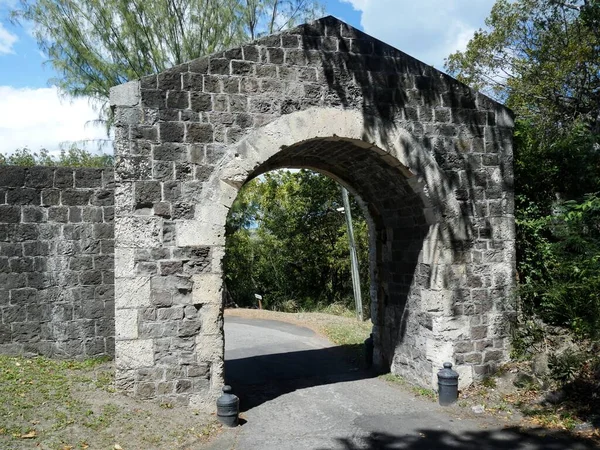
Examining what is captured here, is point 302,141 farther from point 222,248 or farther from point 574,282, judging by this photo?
point 574,282

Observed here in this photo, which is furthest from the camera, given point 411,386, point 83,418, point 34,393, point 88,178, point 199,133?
point 88,178

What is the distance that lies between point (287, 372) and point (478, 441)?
3.78 m

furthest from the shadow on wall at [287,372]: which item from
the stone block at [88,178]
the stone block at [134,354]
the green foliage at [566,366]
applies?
the stone block at [88,178]

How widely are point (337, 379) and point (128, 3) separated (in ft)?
43.7

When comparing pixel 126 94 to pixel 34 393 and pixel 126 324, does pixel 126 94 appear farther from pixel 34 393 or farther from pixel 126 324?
pixel 34 393

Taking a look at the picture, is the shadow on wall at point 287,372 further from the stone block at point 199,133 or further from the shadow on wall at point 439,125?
the stone block at point 199,133

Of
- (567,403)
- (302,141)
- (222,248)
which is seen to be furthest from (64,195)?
(567,403)

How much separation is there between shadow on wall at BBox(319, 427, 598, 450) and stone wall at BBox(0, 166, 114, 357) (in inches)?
163

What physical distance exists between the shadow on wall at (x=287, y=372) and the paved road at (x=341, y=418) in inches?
0.6

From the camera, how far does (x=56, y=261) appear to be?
725 centimetres

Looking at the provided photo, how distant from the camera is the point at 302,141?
6223 millimetres

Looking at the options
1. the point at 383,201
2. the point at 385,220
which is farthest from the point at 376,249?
the point at 383,201

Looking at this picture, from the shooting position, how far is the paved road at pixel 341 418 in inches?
206

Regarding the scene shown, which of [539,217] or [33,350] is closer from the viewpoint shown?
[33,350]
